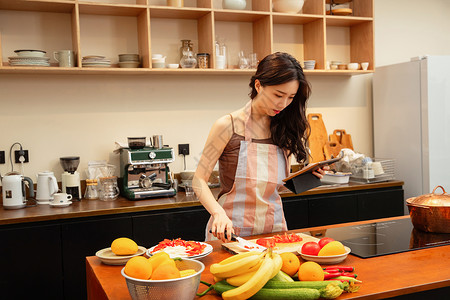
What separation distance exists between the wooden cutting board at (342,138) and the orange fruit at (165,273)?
10.7 ft

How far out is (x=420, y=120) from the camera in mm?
4004

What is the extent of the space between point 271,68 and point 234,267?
1073mm

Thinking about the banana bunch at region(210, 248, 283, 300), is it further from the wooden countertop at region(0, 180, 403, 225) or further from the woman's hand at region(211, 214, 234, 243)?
the wooden countertop at region(0, 180, 403, 225)

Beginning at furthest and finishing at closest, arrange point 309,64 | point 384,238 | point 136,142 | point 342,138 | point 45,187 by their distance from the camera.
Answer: point 342,138, point 309,64, point 136,142, point 45,187, point 384,238

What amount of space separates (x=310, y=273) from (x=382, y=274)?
0.30 m

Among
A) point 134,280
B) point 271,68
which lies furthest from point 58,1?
point 134,280

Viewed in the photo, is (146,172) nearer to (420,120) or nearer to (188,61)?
(188,61)

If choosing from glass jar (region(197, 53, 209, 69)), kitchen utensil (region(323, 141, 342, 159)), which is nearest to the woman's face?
glass jar (region(197, 53, 209, 69))

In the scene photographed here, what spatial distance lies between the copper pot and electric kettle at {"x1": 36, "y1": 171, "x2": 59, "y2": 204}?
225 cm

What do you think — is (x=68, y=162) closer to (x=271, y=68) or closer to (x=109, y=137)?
(x=109, y=137)

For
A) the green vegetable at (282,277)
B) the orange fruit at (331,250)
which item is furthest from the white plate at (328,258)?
the green vegetable at (282,277)

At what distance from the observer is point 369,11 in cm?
416

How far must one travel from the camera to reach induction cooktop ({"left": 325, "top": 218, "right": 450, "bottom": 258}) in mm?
1893

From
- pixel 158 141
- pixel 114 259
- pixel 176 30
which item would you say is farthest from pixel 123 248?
pixel 176 30
